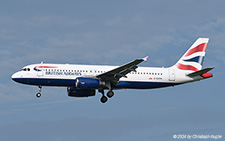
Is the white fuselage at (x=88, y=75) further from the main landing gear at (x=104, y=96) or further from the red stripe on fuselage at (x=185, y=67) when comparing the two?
the red stripe on fuselage at (x=185, y=67)

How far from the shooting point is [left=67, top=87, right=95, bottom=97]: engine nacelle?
55.5m

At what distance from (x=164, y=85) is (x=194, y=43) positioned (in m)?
8.64

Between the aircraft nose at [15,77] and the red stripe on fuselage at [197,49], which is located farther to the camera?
the red stripe on fuselage at [197,49]

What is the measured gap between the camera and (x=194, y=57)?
5825cm

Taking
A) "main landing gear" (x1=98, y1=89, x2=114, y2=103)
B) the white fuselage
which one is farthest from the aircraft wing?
"main landing gear" (x1=98, y1=89, x2=114, y2=103)

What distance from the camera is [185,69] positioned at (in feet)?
185

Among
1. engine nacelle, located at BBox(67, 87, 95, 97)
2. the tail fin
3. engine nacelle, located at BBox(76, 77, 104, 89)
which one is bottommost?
engine nacelle, located at BBox(67, 87, 95, 97)

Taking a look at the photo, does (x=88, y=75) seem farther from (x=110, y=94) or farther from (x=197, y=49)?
(x=197, y=49)

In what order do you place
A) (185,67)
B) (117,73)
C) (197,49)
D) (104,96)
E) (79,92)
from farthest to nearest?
(197,49) < (185,67) < (79,92) < (104,96) < (117,73)

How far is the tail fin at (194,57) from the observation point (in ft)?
187

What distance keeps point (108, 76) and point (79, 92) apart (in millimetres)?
6091

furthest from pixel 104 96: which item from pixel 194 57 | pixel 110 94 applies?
pixel 194 57

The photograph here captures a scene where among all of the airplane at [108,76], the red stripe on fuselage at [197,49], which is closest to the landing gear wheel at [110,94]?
the airplane at [108,76]

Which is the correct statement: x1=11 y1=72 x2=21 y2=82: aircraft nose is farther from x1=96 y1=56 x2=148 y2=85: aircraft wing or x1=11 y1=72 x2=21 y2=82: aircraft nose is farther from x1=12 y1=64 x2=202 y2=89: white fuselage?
x1=96 y1=56 x2=148 y2=85: aircraft wing
